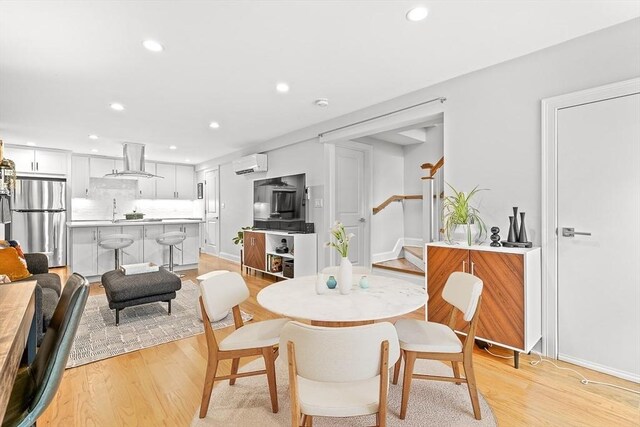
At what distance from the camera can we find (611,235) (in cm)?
229

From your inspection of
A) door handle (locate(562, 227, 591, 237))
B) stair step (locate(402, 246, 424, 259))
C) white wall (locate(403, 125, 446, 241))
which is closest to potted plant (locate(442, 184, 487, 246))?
door handle (locate(562, 227, 591, 237))

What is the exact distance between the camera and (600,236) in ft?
7.68

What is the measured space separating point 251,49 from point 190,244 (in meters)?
4.36

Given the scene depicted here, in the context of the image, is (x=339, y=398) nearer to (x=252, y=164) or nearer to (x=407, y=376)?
(x=407, y=376)

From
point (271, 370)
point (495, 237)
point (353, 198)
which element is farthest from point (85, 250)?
point (495, 237)

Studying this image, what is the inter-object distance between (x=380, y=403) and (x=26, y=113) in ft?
18.2

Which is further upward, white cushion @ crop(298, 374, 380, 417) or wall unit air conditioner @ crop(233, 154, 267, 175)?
wall unit air conditioner @ crop(233, 154, 267, 175)

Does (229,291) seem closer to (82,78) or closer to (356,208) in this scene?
(82,78)

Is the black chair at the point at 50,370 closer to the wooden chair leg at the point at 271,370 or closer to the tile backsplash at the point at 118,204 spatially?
the wooden chair leg at the point at 271,370

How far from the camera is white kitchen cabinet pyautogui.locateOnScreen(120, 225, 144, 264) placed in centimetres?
536

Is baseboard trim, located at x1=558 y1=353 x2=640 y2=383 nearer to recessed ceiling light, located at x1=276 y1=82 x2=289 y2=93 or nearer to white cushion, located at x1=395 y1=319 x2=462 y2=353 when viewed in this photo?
white cushion, located at x1=395 y1=319 x2=462 y2=353

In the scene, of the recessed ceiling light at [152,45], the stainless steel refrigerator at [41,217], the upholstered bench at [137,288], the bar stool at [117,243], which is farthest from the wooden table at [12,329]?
the stainless steel refrigerator at [41,217]

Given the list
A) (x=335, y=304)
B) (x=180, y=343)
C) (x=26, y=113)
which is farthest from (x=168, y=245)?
(x=335, y=304)

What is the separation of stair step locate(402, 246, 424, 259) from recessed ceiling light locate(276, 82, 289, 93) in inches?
133
